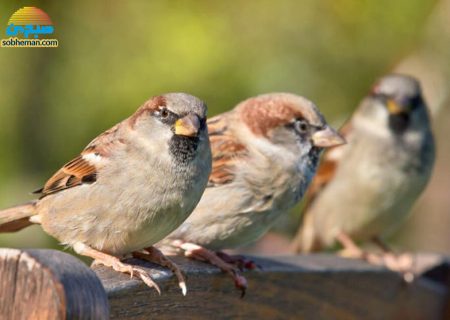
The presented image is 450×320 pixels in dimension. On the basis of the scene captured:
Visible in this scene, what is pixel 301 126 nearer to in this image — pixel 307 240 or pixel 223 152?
pixel 223 152

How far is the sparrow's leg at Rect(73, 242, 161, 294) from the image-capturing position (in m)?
1.90

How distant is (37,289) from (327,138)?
1804mm

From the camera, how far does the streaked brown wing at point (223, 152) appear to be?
9.55ft

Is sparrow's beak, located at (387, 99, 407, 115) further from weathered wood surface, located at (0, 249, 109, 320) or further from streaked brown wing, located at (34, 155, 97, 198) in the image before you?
weathered wood surface, located at (0, 249, 109, 320)

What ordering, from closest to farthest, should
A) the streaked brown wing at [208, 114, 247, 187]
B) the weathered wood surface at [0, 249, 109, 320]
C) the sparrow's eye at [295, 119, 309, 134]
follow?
the weathered wood surface at [0, 249, 109, 320]
the streaked brown wing at [208, 114, 247, 187]
the sparrow's eye at [295, 119, 309, 134]

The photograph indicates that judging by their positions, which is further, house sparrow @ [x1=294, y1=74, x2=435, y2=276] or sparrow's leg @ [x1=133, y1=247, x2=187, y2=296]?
house sparrow @ [x1=294, y1=74, x2=435, y2=276]

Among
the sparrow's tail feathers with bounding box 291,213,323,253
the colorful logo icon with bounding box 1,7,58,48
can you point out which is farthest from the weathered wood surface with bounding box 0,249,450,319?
the colorful logo icon with bounding box 1,7,58,48

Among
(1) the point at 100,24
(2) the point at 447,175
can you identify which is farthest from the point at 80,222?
(2) the point at 447,175

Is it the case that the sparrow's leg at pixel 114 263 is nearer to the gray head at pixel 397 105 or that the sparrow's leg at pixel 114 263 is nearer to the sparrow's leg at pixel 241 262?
the sparrow's leg at pixel 241 262

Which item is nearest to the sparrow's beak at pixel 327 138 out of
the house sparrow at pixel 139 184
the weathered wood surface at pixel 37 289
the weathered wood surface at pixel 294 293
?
the weathered wood surface at pixel 294 293

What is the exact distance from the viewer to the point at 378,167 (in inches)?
167

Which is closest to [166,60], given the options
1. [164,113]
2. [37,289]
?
[164,113]

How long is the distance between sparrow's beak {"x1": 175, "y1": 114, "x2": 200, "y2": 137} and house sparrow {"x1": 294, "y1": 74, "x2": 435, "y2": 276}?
212 centimetres

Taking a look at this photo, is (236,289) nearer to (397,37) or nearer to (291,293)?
(291,293)
